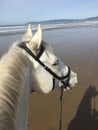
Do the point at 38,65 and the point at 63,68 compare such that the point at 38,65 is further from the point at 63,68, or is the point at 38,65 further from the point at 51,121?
the point at 51,121

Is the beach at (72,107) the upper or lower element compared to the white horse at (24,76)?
lower

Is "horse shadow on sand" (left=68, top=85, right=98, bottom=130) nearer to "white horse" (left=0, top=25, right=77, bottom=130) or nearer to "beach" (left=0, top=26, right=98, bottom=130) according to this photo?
"beach" (left=0, top=26, right=98, bottom=130)

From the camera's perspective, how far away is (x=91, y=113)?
6.31 meters

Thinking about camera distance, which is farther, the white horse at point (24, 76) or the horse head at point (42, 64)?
the horse head at point (42, 64)

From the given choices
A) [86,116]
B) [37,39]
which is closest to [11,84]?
[37,39]

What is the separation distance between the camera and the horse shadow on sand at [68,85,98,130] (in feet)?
19.1

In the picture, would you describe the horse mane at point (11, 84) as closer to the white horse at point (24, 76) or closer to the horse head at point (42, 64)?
the white horse at point (24, 76)

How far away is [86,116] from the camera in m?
Answer: 6.20

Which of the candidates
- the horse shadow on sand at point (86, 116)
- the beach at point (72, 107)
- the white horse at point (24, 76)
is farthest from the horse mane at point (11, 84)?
the horse shadow on sand at point (86, 116)

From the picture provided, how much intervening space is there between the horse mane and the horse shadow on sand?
3.19 metres

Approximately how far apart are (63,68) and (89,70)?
5.67m

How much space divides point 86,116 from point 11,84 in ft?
13.8

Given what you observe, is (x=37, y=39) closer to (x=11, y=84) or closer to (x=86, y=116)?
(x=11, y=84)

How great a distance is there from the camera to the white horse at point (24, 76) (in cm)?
202
